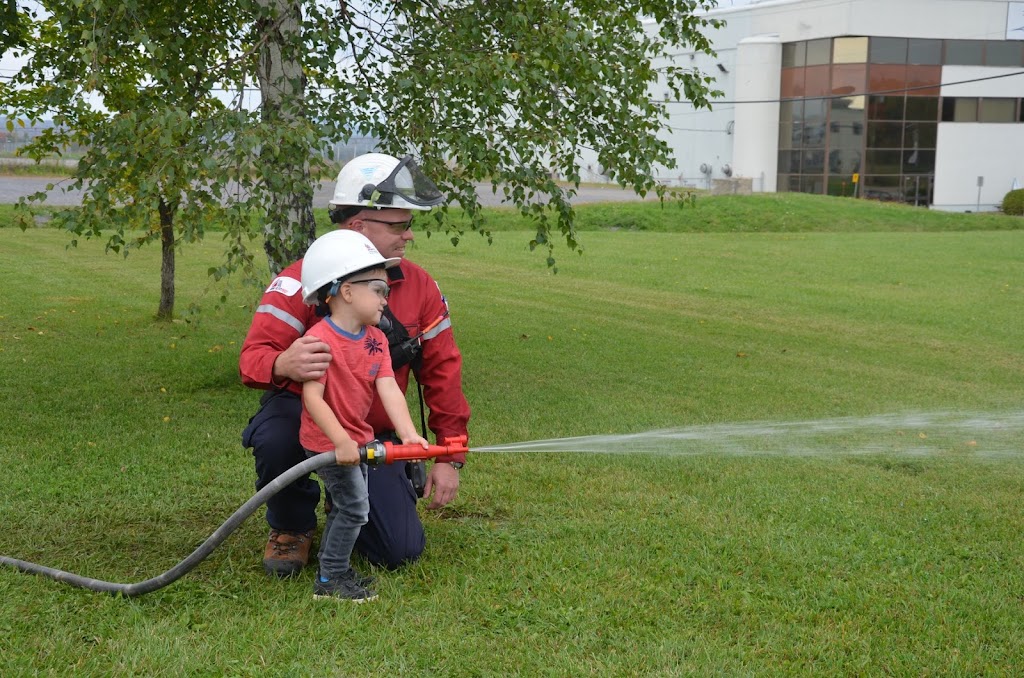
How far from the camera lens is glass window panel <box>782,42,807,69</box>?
40844 mm

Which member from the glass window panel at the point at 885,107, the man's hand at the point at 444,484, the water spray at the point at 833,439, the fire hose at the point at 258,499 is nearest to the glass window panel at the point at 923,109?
the glass window panel at the point at 885,107

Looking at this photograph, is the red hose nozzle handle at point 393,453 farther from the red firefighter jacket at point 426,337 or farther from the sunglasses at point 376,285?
the sunglasses at point 376,285

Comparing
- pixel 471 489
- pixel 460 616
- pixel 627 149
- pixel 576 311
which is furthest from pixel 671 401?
pixel 576 311

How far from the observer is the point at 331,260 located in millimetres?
3680

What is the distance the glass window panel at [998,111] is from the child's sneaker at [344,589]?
4236 cm

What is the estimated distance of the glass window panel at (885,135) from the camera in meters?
40.1

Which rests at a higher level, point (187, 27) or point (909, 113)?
point (909, 113)

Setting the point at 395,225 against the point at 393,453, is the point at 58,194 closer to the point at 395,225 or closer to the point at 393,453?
the point at 395,225

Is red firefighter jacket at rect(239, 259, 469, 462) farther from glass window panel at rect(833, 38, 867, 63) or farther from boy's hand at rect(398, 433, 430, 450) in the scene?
glass window panel at rect(833, 38, 867, 63)

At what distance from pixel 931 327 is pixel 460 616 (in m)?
10.3

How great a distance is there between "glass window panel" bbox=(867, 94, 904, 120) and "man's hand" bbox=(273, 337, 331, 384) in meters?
39.5

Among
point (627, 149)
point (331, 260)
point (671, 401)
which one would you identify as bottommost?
point (671, 401)

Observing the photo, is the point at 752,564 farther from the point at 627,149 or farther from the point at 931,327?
the point at 931,327

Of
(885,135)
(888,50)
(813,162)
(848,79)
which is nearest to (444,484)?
(848,79)
